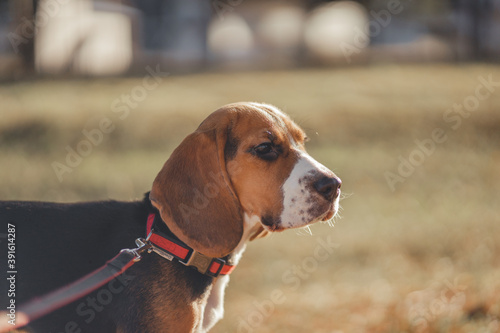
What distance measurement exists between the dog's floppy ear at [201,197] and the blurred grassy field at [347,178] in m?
1.13

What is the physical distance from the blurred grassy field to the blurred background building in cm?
283

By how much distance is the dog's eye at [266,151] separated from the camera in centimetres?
332

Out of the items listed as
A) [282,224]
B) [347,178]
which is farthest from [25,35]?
[282,224]

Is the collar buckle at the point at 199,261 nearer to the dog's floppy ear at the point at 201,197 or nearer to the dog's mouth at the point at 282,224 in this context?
the dog's floppy ear at the point at 201,197

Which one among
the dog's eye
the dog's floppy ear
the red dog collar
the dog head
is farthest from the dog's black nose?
the red dog collar

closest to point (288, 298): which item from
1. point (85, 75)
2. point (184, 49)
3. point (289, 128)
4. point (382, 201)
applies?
point (289, 128)

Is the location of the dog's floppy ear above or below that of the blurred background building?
above

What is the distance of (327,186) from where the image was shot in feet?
10.3

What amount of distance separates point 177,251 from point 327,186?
3.21ft

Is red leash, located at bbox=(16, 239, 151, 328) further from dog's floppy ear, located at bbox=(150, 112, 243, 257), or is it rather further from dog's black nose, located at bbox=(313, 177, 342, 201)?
dog's black nose, located at bbox=(313, 177, 342, 201)

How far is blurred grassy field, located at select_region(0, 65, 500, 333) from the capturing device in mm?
5219

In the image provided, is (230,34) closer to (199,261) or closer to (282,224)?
(282,224)

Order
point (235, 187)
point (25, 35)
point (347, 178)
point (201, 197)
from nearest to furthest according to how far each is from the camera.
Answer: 1. point (201, 197)
2. point (235, 187)
3. point (347, 178)
4. point (25, 35)

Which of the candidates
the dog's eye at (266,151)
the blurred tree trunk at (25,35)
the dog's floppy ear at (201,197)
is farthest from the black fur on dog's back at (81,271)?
the blurred tree trunk at (25,35)
